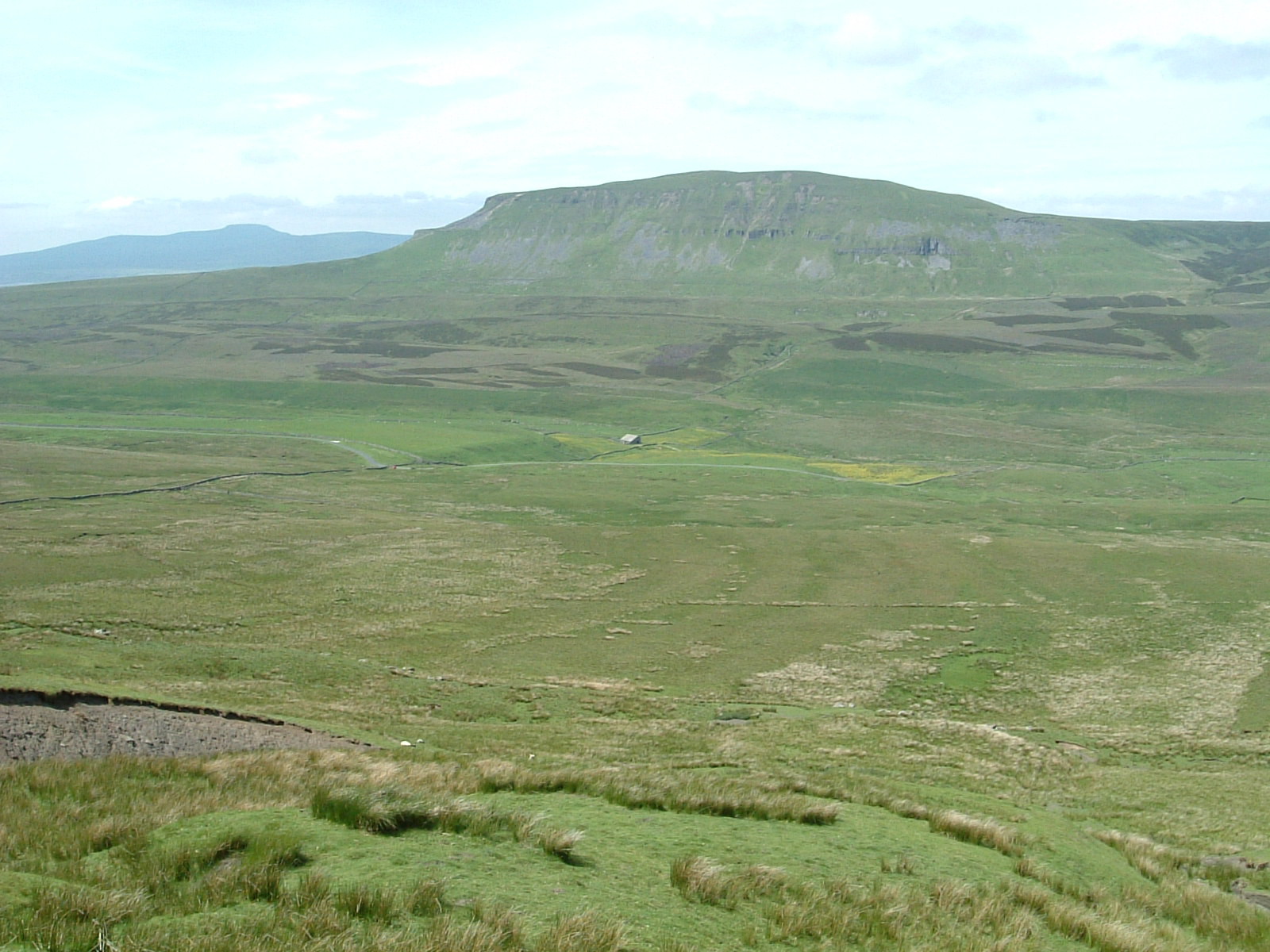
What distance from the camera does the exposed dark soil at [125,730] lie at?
647 inches

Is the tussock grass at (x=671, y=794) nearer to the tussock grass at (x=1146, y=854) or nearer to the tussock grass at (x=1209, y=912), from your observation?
the tussock grass at (x=1209, y=912)

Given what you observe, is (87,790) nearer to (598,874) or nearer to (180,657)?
(598,874)

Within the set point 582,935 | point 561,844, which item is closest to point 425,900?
point 582,935

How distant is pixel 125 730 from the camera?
1788 centimetres

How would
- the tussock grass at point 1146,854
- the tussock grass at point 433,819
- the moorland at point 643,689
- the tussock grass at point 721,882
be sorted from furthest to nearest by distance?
the tussock grass at point 1146,854, the tussock grass at point 433,819, the tussock grass at point 721,882, the moorland at point 643,689

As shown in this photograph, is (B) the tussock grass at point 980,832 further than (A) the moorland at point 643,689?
Yes

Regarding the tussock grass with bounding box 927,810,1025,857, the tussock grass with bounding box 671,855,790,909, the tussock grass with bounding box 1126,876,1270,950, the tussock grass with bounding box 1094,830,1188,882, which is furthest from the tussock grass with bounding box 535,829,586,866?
the tussock grass with bounding box 1094,830,1188,882

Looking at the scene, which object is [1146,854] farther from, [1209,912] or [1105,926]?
[1105,926]

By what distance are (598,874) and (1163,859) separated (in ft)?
36.7

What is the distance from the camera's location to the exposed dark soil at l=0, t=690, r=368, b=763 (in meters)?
16.4

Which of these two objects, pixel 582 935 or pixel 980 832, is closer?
pixel 582 935

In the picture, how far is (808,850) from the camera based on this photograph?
12938 mm

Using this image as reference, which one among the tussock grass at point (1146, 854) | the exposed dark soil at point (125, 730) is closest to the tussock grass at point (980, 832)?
the tussock grass at point (1146, 854)

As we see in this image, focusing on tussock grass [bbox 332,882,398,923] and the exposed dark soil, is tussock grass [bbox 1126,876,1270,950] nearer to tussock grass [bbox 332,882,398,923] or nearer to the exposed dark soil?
tussock grass [bbox 332,882,398,923]
